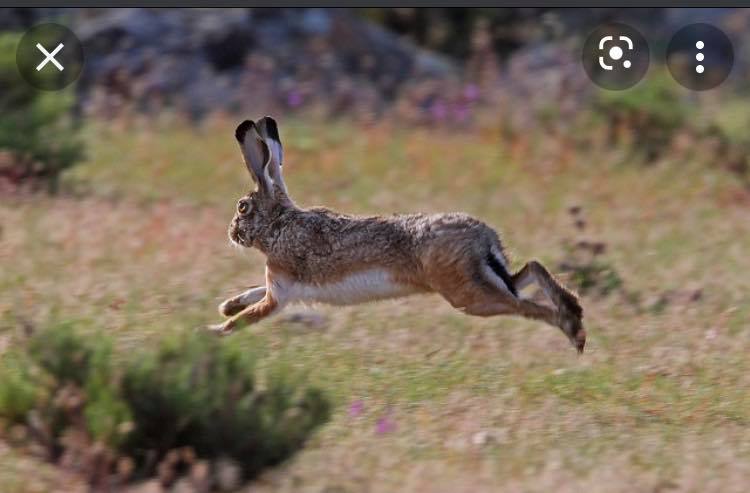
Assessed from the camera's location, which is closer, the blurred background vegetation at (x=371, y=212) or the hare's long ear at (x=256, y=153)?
the blurred background vegetation at (x=371, y=212)

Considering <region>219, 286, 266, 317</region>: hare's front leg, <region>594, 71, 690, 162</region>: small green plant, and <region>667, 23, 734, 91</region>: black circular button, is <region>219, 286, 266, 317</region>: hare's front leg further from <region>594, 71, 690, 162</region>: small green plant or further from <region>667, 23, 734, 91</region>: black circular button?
<region>594, 71, 690, 162</region>: small green plant

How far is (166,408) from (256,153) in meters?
2.61

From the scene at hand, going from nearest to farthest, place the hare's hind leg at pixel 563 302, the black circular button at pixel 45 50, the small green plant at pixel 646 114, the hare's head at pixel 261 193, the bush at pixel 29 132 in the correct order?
the hare's hind leg at pixel 563 302, the hare's head at pixel 261 193, the black circular button at pixel 45 50, the bush at pixel 29 132, the small green plant at pixel 646 114

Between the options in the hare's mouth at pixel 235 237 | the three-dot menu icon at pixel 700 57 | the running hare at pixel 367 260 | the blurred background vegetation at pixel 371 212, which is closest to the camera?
the blurred background vegetation at pixel 371 212

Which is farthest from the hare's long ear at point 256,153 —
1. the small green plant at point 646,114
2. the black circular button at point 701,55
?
the small green plant at point 646,114

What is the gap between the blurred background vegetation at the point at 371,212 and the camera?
5660 mm

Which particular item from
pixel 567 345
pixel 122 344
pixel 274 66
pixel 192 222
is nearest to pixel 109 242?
pixel 192 222

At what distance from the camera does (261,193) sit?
8.03 metres

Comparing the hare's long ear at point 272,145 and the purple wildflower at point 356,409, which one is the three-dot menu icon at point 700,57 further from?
the purple wildflower at point 356,409

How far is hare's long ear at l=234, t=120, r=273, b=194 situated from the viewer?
7.82 meters

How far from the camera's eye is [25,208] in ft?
35.0

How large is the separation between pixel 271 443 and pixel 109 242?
15.2 ft

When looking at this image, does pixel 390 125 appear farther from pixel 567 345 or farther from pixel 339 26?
pixel 567 345

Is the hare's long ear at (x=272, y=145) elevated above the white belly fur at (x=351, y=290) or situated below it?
above
